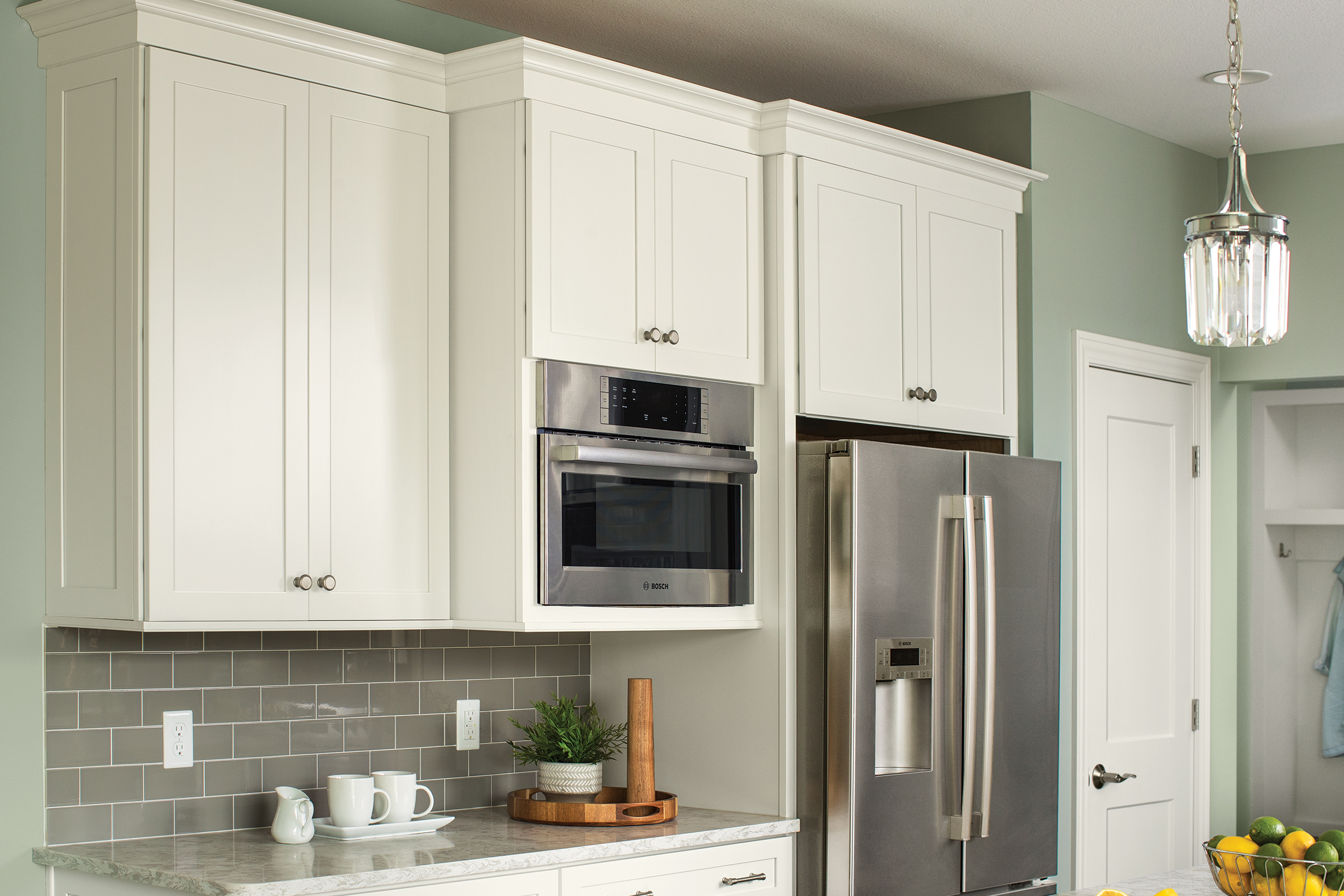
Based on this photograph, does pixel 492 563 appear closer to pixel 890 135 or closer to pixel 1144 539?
pixel 890 135

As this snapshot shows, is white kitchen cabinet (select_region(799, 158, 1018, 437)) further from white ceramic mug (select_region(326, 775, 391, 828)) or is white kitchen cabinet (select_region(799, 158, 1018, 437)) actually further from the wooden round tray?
white ceramic mug (select_region(326, 775, 391, 828))

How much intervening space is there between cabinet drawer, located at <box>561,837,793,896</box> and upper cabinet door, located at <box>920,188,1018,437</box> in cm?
114

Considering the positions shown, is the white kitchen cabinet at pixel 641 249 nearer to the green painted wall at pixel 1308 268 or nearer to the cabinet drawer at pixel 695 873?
A: the cabinet drawer at pixel 695 873

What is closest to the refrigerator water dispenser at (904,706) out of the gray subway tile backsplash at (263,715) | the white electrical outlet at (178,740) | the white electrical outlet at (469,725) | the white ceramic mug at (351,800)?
the gray subway tile backsplash at (263,715)

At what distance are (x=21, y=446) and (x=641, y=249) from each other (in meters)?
1.29

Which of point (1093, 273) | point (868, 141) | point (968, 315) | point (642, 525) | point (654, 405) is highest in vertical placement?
point (868, 141)

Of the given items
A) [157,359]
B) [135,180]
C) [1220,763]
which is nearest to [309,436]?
[157,359]

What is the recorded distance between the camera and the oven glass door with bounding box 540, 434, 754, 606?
2857 millimetres

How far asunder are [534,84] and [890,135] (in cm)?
98

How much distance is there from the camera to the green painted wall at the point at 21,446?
2592mm

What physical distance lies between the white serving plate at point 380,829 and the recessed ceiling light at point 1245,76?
2.77 m

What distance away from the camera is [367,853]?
103 inches

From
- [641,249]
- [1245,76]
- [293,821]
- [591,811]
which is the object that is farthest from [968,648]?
[1245,76]

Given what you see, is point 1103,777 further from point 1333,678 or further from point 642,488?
point 642,488
